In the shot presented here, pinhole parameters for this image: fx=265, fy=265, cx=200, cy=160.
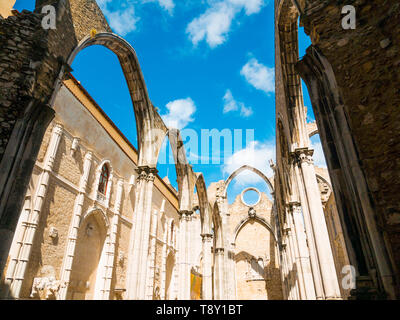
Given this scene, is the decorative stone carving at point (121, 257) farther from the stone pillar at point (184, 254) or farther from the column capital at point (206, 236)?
the column capital at point (206, 236)

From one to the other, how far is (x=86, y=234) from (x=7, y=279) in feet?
12.8

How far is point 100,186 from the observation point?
11.9 metres

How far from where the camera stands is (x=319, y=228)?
22.4 ft

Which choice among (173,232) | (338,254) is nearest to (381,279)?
(338,254)

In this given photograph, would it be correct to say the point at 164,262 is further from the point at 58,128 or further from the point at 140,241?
the point at 58,128

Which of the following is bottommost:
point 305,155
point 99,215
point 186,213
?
point 99,215

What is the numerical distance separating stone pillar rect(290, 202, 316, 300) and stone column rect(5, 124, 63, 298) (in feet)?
27.0

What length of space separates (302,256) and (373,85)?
25.1 ft

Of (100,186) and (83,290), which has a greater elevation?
(100,186)

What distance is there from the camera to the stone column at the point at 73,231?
8750 mm

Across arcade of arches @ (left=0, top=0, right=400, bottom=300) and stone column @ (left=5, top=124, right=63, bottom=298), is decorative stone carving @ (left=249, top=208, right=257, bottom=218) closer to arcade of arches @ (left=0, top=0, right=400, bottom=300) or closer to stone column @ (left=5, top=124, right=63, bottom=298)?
arcade of arches @ (left=0, top=0, right=400, bottom=300)

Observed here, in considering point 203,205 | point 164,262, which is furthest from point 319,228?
point 164,262
